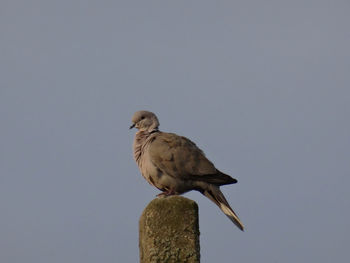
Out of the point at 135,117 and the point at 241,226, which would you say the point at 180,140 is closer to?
the point at 135,117

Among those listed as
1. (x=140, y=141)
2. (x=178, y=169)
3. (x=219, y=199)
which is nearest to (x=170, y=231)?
(x=219, y=199)

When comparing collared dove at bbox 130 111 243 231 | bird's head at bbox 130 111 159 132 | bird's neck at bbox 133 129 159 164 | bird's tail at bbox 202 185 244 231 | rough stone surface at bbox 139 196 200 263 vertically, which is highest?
bird's head at bbox 130 111 159 132

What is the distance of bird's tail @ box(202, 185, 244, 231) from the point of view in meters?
7.65

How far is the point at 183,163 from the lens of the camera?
27.8 feet

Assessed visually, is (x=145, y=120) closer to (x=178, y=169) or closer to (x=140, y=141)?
(x=140, y=141)

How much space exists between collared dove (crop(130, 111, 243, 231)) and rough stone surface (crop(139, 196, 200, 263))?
4383 millimetres

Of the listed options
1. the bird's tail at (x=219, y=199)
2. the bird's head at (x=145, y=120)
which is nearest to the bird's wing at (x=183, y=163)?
the bird's tail at (x=219, y=199)

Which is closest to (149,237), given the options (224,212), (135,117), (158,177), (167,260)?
(167,260)

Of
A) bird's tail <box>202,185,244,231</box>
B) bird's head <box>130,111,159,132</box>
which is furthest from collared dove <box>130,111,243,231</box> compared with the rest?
bird's head <box>130,111,159,132</box>

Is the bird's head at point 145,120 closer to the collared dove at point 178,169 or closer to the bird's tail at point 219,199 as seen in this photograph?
the collared dove at point 178,169

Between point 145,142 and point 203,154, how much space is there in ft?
2.75

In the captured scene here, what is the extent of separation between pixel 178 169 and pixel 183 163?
12cm

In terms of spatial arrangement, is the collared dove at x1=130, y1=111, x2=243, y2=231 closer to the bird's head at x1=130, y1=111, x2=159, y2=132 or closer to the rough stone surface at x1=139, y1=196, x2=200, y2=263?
the bird's head at x1=130, y1=111, x2=159, y2=132

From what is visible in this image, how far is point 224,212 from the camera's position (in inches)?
310
